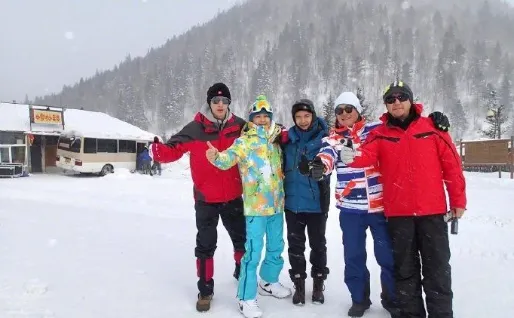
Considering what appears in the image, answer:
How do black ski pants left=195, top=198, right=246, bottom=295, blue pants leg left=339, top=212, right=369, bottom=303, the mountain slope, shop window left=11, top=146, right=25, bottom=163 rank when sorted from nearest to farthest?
blue pants leg left=339, top=212, right=369, bottom=303 < black ski pants left=195, top=198, right=246, bottom=295 < shop window left=11, top=146, right=25, bottom=163 < the mountain slope

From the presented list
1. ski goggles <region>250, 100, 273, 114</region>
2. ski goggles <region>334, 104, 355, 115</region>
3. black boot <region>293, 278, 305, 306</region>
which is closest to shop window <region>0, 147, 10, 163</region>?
ski goggles <region>250, 100, 273, 114</region>

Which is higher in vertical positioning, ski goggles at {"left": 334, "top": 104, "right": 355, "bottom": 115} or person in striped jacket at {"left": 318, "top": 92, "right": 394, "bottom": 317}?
ski goggles at {"left": 334, "top": 104, "right": 355, "bottom": 115}

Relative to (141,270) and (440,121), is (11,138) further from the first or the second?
(440,121)

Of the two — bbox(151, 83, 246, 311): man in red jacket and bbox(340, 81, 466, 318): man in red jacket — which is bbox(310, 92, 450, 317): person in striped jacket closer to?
bbox(340, 81, 466, 318): man in red jacket

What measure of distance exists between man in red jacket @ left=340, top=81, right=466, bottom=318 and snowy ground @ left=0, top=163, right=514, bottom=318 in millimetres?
549

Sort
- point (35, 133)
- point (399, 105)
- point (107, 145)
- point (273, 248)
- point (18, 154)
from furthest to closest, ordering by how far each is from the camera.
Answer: point (107, 145)
point (18, 154)
point (35, 133)
point (273, 248)
point (399, 105)

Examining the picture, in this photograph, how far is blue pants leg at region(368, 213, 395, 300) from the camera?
3.38 m

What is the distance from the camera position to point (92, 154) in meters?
23.5

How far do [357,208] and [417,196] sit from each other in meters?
0.57

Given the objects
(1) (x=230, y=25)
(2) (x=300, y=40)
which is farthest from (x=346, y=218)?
(1) (x=230, y=25)

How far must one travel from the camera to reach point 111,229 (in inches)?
269

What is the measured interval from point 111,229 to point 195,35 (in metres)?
148

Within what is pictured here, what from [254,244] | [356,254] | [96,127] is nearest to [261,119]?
[254,244]

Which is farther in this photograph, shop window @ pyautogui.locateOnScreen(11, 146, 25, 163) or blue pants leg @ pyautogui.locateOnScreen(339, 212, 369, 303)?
shop window @ pyautogui.locateOnScreen(11, 146, 25, 163)
